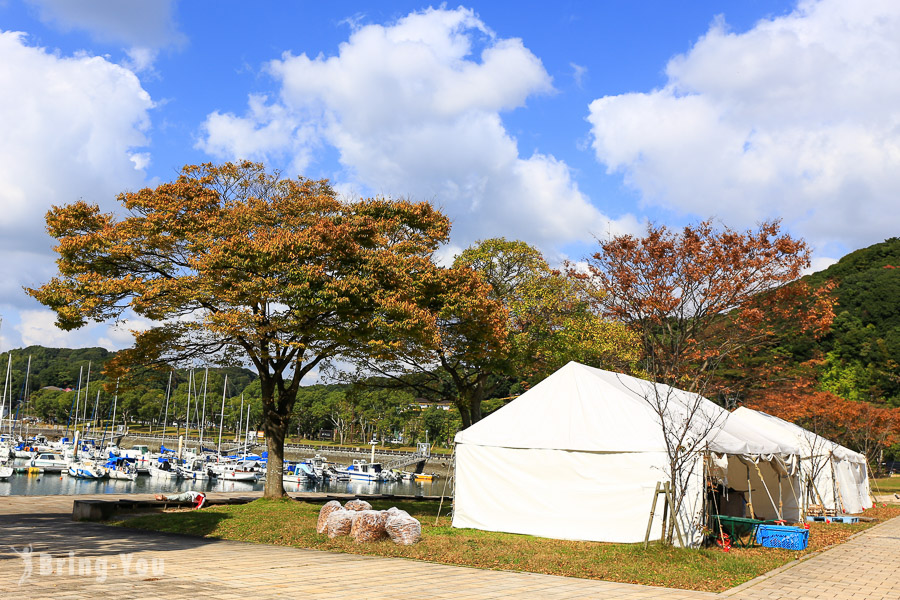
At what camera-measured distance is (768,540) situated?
43.1 feet

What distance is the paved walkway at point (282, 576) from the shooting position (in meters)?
7.49

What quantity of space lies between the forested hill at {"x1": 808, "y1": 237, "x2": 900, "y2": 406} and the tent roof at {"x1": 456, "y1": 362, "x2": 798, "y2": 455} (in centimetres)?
3879

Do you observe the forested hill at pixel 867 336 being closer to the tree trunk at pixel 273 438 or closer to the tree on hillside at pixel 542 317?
the tree on hillside at pixel 542 317

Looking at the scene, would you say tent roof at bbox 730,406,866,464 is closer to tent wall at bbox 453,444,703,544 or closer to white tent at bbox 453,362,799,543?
white tent at bbox 453,362,799,543

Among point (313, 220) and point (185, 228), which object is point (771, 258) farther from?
point (185, 228)

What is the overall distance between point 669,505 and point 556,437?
2588 mm

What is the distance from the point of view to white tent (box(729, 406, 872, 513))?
2009cm

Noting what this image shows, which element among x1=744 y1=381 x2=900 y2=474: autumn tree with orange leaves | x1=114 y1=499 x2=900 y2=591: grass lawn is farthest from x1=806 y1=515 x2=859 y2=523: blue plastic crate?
x1=744 y1=381 x2=900 y2=474: autumn tree with orange leaves

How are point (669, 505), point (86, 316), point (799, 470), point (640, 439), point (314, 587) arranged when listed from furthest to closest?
point (799, 470), point (86, 316), point (640, 439), point (669, 505), point (314, 587)

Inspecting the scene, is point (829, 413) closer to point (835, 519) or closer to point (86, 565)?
point (835, 519)

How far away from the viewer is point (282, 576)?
8.61 metres

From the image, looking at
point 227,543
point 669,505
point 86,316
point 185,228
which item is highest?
point 185,228

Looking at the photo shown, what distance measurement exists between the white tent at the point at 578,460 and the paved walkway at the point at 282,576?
8.69 ft

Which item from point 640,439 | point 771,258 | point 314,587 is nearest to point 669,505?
point 640,439
